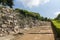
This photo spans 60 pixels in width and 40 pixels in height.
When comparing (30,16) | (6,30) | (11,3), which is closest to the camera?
(6,30)

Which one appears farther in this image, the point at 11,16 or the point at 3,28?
the point at 11,16

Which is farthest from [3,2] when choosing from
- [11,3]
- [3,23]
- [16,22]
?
[3,23]

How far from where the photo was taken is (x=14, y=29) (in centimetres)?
1978

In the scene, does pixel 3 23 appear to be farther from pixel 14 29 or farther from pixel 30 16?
pixel 30 16

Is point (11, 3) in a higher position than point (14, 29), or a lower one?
higher

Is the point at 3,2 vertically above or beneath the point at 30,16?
above

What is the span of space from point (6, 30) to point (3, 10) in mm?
3255

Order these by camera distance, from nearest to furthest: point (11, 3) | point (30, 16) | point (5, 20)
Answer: point (5, 20) → point (30, 16) → point (11, 3)

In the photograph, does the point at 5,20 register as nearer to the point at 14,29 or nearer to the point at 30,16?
the point at 14,29

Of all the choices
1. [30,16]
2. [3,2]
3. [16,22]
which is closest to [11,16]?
[16,22]

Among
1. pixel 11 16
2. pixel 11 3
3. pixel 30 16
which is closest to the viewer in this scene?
pixel 11 16

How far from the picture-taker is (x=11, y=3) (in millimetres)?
33938

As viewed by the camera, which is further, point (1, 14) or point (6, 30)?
point (1, 14)

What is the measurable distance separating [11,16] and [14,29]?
95.2 inches
